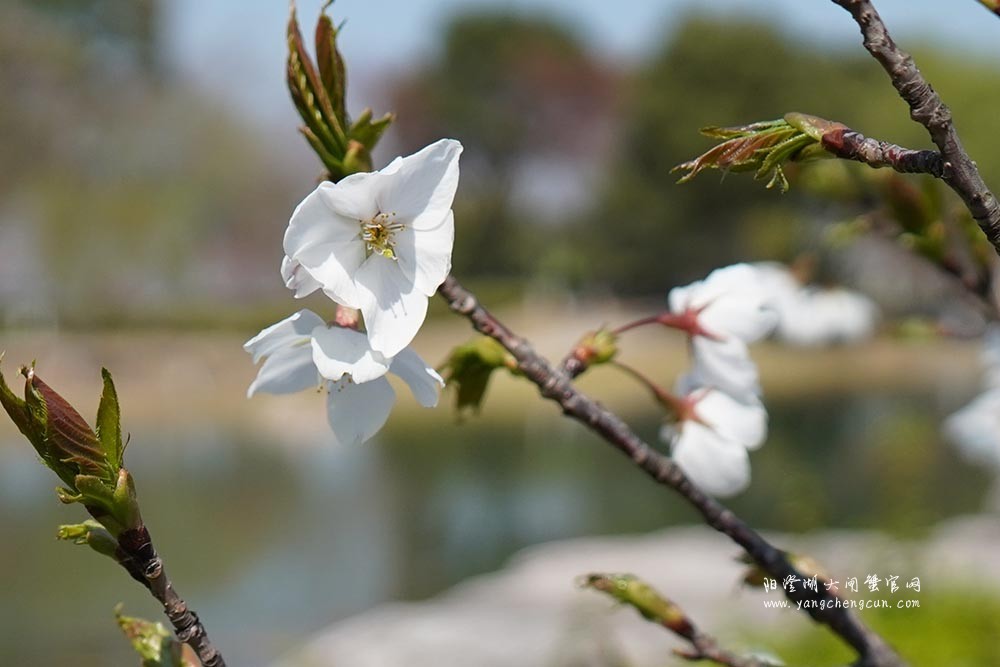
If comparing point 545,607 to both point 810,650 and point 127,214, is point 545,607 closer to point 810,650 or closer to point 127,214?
A: point 810,650

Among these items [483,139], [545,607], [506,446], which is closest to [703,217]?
[483,139]

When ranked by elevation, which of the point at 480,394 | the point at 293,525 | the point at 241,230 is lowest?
the point at 480,394

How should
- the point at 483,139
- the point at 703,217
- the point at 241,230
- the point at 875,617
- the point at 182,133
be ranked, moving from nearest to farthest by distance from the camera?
the point at 875,617 → the point at 182,133 → the point at 703,217 → the point at 241,230 → the point at 483,139

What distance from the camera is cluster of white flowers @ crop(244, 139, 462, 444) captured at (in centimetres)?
51

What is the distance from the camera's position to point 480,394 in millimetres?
651

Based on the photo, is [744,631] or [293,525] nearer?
[744,631]

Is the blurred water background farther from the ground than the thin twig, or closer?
farther from the ground

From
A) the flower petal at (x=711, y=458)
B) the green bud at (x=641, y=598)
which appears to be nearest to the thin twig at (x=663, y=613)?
the green bud at (x=641, y=598)

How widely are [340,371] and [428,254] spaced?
0.24ft

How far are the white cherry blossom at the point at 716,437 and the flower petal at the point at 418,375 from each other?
0.78 ft

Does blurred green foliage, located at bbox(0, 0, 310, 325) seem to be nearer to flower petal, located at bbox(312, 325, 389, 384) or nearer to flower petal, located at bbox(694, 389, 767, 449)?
flower petal, located at bbox(694, 389, 767, 449)

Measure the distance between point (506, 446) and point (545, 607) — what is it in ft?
17.7

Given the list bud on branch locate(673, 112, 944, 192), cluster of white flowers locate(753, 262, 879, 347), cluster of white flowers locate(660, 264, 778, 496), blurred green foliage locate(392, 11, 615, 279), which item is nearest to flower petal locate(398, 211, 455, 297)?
bud on branch locate(673, 112, 944, 192)

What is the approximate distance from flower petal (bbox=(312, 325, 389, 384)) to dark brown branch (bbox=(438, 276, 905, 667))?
6 cm
